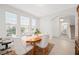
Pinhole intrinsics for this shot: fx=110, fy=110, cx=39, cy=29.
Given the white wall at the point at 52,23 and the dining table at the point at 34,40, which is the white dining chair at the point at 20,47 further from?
the white wall at the point at 52,23

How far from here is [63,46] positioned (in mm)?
2455

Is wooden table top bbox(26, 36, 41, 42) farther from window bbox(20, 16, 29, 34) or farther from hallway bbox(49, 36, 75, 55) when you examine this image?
hallway bbox(49, 36, 75, 55)

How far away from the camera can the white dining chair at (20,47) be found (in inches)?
96.3

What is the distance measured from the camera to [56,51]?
2.48 m

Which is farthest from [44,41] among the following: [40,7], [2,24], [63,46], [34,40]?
[2,24]

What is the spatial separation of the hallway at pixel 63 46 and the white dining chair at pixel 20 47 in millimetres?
564

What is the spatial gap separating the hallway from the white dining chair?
22.2 inches

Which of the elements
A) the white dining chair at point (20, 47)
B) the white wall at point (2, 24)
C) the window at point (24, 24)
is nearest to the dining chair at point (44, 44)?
the white dining chair at point (20, 47)

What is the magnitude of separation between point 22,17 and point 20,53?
2.69ft

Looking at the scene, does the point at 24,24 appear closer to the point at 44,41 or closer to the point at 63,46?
the point at 44,41
